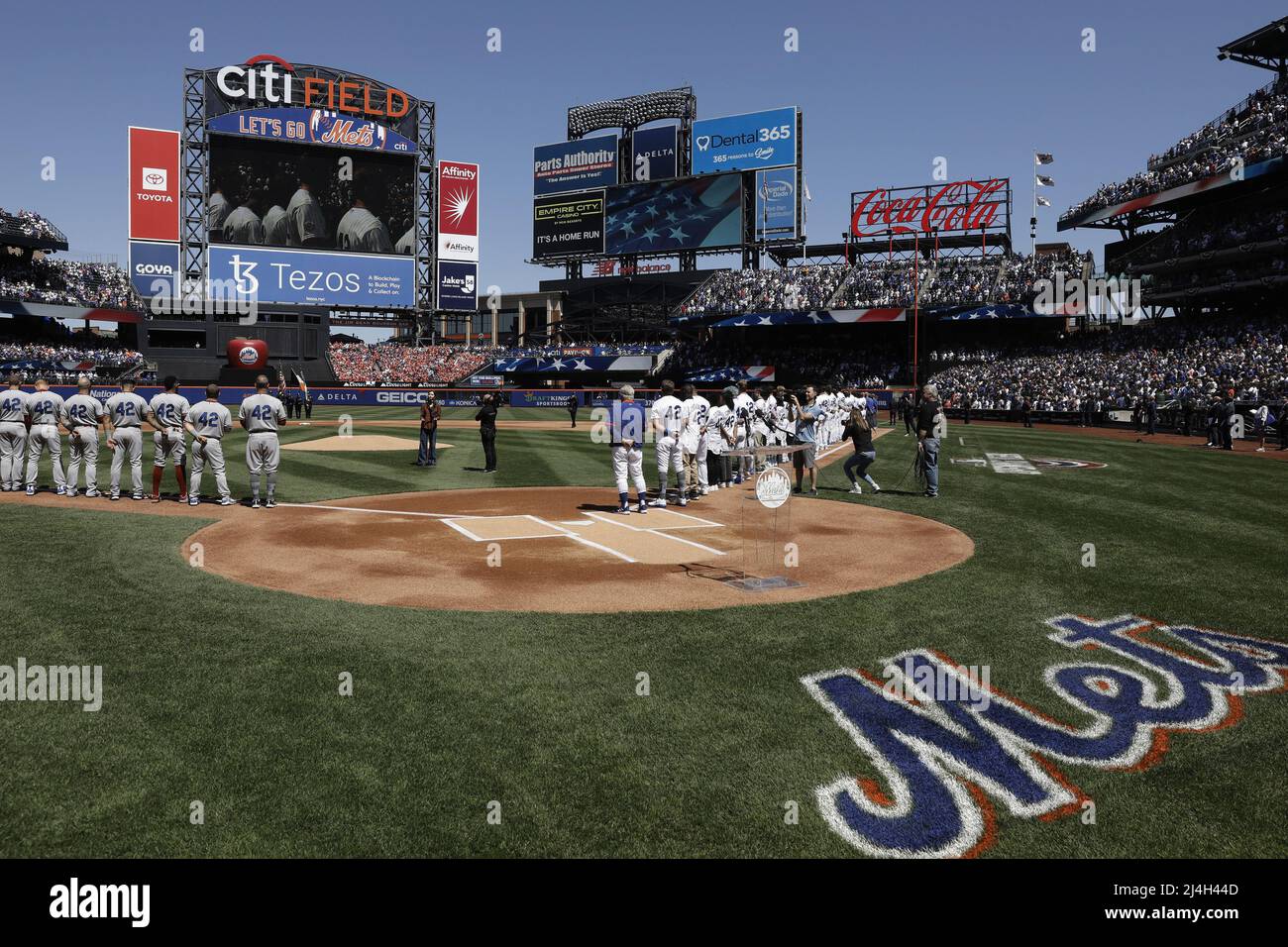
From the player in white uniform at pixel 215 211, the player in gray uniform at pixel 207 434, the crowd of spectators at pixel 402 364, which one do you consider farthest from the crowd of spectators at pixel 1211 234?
the player in white uniform at pixel 215 211

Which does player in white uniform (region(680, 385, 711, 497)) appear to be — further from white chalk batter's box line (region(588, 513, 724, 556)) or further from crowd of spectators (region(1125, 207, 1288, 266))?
crowd of spectators (region(1125, 207, 1288, 266))

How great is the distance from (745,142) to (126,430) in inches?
2506

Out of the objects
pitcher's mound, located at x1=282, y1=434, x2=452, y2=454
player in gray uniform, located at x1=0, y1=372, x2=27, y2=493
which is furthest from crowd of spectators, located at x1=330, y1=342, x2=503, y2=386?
player in gray uniform, located at x1=0, y1=372, x2=27, y2=493

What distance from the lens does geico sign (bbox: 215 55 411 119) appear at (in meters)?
66.6

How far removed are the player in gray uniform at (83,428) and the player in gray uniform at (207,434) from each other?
171cm

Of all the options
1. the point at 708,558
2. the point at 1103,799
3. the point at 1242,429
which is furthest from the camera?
the point at 1242,429

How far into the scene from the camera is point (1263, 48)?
4962cm

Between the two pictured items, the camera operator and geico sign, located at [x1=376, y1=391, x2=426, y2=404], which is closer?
the camera operator

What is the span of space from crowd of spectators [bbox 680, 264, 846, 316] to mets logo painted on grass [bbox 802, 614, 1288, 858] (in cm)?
6006

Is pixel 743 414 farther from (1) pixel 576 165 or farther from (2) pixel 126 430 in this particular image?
(1) pixel 576 165
